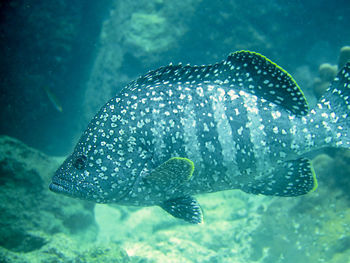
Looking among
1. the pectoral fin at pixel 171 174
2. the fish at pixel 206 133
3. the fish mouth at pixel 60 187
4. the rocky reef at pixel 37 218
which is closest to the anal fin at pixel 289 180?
the fish at pixel 206 133

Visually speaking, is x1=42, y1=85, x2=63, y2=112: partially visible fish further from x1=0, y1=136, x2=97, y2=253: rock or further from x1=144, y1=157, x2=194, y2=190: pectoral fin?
x1=144, y1=157, x2=194, y2=190: pectoral fin

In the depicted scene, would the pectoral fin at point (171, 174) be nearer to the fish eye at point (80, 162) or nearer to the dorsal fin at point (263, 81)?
the fish eye at point (80, 162)

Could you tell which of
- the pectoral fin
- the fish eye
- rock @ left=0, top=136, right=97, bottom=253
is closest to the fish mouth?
the fish eye

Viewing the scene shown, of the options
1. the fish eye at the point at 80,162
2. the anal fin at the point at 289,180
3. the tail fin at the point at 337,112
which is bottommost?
the anal fin at the point at 289,180

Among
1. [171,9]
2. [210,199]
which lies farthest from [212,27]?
[210,199]

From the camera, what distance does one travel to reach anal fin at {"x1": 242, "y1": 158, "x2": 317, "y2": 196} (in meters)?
3.05

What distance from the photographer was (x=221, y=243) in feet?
18.7

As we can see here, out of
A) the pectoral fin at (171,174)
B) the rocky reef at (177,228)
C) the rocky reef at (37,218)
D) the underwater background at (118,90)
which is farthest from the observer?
the underwater background at (118,90)

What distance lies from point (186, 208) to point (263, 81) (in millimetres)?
1920

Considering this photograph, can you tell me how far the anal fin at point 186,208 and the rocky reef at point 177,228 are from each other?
1.66 m

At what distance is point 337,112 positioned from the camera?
3.11m

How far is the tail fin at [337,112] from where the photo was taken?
3057 millimetres

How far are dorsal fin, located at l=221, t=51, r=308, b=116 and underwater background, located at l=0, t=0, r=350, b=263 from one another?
3.12 metres

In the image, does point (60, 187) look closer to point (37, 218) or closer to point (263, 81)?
point (263, 81)
